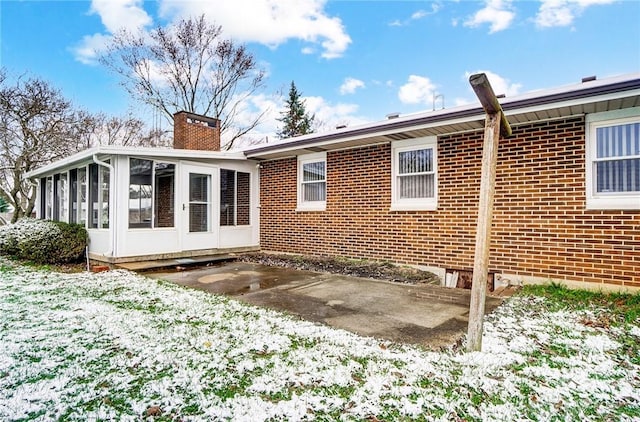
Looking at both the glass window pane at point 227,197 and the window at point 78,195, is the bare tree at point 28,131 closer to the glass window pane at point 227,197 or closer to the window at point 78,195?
the window at point 78,195

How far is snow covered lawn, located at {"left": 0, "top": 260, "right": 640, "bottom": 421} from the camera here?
6.94 ft

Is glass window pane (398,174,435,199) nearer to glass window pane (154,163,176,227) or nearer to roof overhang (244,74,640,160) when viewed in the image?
roof overhang (244,74,640,160)

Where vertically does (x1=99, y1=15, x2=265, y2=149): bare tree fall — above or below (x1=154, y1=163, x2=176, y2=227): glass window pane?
above

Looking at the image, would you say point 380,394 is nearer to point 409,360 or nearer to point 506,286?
point 409,360

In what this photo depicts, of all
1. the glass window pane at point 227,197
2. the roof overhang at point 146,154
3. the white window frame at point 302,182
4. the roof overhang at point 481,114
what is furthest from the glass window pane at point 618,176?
the glass window pane at point 227,197

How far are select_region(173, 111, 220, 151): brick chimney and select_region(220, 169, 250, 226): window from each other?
1.68 m

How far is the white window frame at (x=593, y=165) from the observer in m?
4.75

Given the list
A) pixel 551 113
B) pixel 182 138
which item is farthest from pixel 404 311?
pixel 182 138

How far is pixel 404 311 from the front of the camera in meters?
4.14

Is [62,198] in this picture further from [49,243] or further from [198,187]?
[198,187]

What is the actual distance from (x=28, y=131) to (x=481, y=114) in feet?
53.8

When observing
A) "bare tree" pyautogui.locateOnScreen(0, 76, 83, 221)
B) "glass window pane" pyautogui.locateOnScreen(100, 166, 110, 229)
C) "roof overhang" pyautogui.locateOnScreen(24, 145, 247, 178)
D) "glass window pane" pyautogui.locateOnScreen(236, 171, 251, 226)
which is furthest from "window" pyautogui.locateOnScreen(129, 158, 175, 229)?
"bare tree" pyautogui.locateOnScreen(0, 76, 83, 221)

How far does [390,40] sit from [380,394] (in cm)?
1356

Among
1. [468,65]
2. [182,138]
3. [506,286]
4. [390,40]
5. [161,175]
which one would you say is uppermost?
[390,40]
